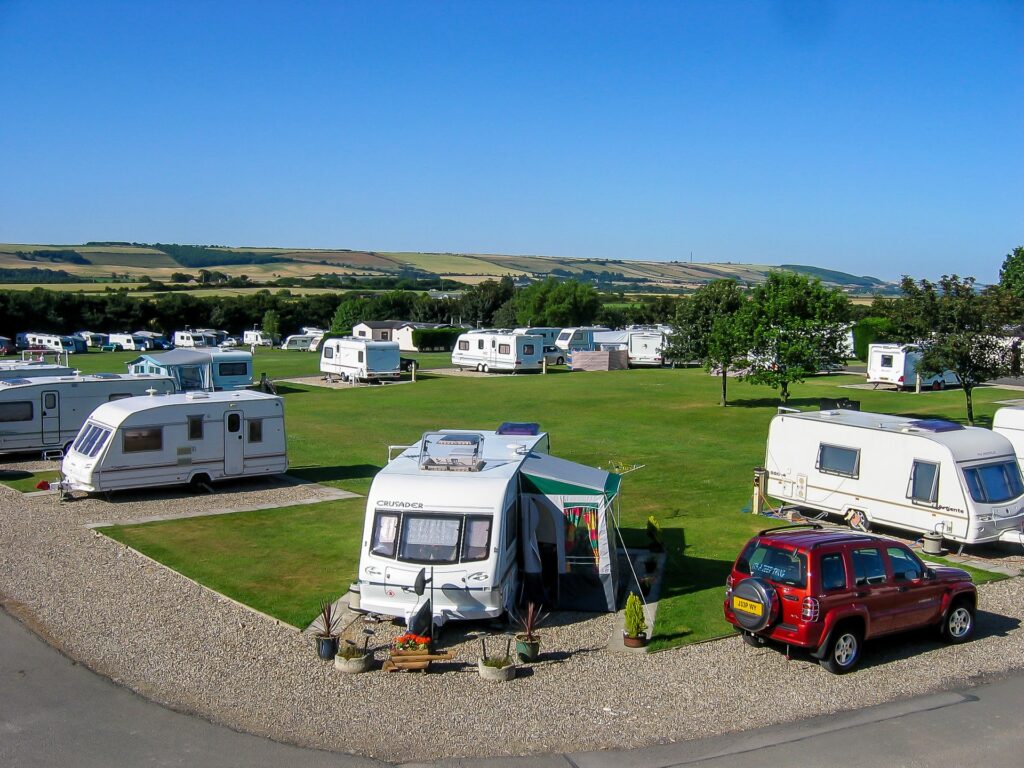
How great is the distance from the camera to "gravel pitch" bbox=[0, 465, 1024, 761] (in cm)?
866

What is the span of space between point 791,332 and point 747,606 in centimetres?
2208

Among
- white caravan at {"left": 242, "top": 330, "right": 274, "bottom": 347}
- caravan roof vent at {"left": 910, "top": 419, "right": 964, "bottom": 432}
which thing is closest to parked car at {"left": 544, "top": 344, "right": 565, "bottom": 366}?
white caravan at {"left": 242, "top": 330, "right": 274, "bottom": 347}

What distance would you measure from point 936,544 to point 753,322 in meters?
18.1

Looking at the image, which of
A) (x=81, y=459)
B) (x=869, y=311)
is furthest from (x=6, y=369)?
(x=869, y=311)

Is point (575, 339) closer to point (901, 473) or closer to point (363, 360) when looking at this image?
point (363, 360)

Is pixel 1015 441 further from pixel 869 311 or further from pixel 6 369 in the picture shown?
pixel 869 311

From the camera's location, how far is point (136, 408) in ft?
60.6

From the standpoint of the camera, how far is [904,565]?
422 inches

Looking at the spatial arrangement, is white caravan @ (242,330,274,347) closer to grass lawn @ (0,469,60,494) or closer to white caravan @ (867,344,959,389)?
white caravan @ (867,344,959,389)

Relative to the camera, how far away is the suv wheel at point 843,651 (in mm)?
9891

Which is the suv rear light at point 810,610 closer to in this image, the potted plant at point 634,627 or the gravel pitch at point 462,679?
the gravel pitch at point 462,679

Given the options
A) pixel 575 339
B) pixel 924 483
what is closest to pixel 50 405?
pixel 924 483

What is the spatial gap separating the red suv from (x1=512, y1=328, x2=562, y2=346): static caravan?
1519 inches

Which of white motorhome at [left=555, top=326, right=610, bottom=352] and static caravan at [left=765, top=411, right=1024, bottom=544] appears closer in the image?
static caravan at [left=765, top=411, right=1024, bottom=544]
